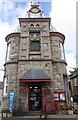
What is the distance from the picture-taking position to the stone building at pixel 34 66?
683 inches

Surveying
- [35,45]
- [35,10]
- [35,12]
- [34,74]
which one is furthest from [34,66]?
[35,10]

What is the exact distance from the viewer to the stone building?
1734cm

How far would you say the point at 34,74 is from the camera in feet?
57.2

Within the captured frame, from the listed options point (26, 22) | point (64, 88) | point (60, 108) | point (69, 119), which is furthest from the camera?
point (26, 22)

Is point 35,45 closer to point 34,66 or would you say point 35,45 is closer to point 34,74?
point 34,66

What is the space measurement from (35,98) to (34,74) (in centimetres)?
242

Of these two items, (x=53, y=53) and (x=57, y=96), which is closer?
(x=57, y=96)

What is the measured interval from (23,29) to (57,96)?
26.1 ft

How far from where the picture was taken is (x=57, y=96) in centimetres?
1772

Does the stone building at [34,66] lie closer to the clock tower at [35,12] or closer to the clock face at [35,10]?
the clock tower at [35,12]

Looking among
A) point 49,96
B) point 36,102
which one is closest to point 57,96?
point 49,96

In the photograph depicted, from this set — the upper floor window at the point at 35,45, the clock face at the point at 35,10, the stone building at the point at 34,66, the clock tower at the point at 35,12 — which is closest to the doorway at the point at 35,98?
the stone building at the point at 34,66

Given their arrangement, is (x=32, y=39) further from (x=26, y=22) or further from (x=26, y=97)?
(x=26, y=97)

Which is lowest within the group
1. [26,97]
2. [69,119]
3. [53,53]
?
[69,119]
